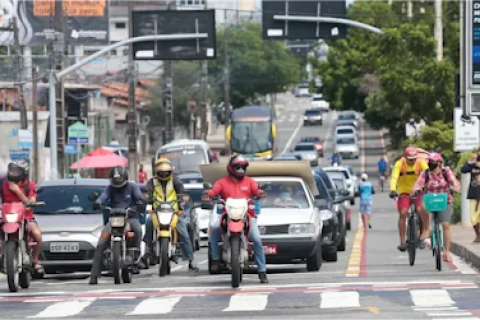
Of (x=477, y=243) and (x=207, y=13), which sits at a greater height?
(x=207, y=13)

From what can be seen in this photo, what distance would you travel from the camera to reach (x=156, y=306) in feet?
49.4

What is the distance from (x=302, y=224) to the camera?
A: 20594 mm

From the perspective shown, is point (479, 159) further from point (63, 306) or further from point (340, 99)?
point (340, 99)

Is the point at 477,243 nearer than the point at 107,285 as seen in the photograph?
No

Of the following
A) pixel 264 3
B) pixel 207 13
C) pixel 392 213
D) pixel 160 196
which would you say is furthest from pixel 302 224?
pixel 392 213

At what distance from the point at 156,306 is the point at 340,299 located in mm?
1913

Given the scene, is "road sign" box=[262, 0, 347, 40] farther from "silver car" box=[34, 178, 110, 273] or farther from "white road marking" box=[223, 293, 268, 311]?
"white road marking" box=[223, 293, 268, 311]

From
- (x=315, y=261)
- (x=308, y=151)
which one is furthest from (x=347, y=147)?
(x=315, y=261)

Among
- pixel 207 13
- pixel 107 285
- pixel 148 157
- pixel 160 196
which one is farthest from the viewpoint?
pixel 148 157

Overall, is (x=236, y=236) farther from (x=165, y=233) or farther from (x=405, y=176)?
(x=405, y=176)

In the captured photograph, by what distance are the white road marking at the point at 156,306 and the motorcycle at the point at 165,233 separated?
149 inches

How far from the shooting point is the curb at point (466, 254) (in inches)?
827

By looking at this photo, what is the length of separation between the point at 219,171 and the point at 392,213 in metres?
28.6

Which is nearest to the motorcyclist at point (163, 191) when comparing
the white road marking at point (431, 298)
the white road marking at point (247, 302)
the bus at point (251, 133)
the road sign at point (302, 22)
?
the white road marking at point (247, 302)
